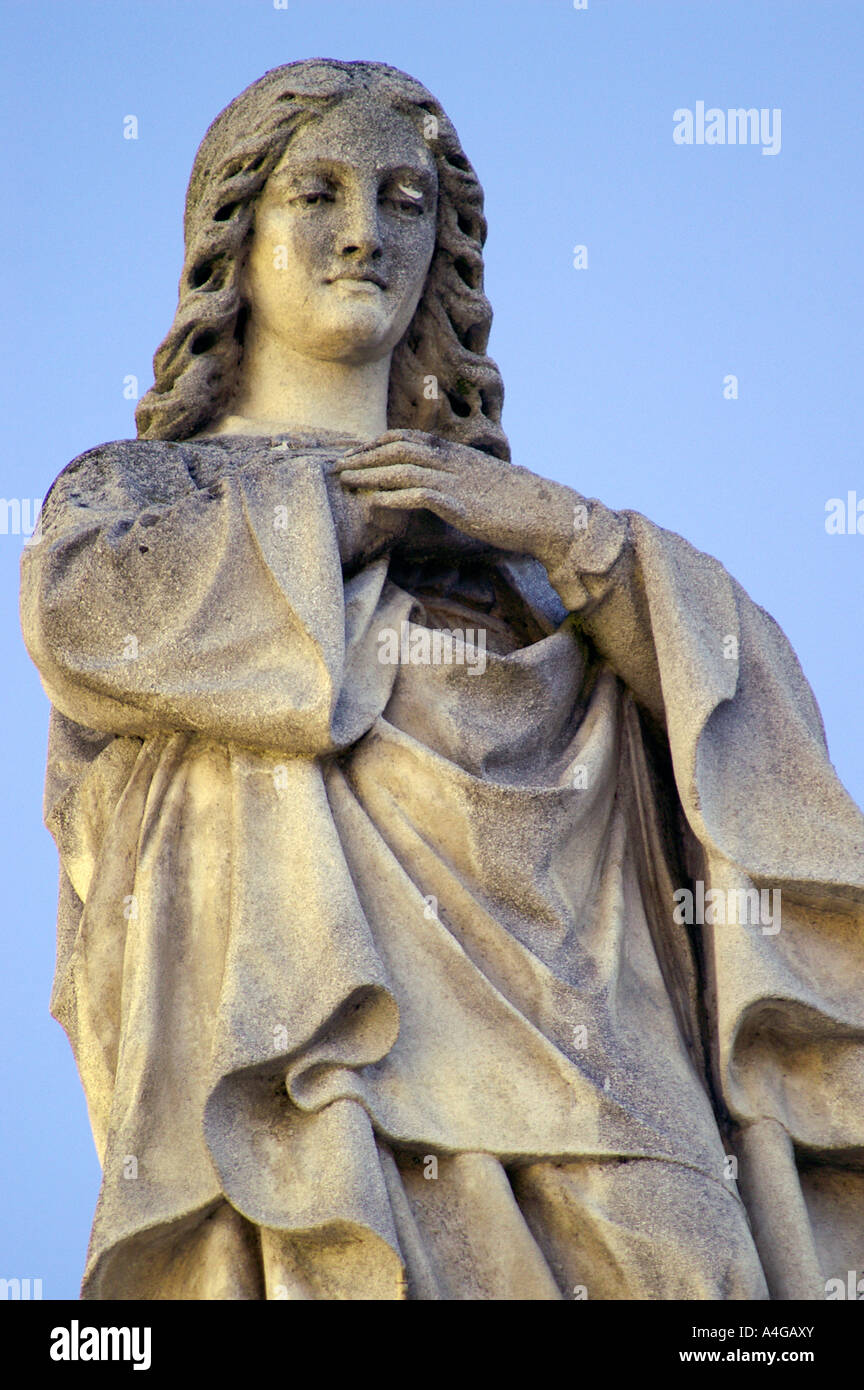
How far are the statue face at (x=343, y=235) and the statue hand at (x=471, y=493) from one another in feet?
2.14

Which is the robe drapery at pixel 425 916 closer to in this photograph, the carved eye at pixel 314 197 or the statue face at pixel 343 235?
the statue face at pixel 343 235

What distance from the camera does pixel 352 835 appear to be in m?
7.13

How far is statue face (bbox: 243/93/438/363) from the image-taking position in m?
8.22

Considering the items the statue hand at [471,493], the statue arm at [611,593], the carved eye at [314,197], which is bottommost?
the statue arm at [611,593]

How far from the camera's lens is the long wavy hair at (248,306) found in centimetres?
838

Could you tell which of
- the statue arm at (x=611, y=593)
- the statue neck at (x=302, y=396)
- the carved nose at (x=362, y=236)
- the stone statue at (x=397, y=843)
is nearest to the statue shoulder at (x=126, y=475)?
the stone statue at (x=397, y=843)

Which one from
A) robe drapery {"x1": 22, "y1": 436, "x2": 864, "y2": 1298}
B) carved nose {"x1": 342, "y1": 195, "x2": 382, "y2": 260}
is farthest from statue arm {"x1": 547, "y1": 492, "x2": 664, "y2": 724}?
carved nose {"x1": 342, "y1": 195, "x2": 382, "y2": 260}

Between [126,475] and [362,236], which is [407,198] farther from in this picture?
[126,475]

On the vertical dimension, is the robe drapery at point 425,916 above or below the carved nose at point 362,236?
below

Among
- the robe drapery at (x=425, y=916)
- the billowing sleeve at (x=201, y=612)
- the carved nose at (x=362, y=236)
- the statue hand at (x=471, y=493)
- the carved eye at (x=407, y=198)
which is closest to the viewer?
the robe drapery at (x=425, y=916)

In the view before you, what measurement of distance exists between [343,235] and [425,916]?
7.72 ft

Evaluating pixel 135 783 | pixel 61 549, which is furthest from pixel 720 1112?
pixel 61 549

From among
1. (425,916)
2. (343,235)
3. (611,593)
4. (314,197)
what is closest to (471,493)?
(611,593)

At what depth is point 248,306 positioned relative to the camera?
8.51m
